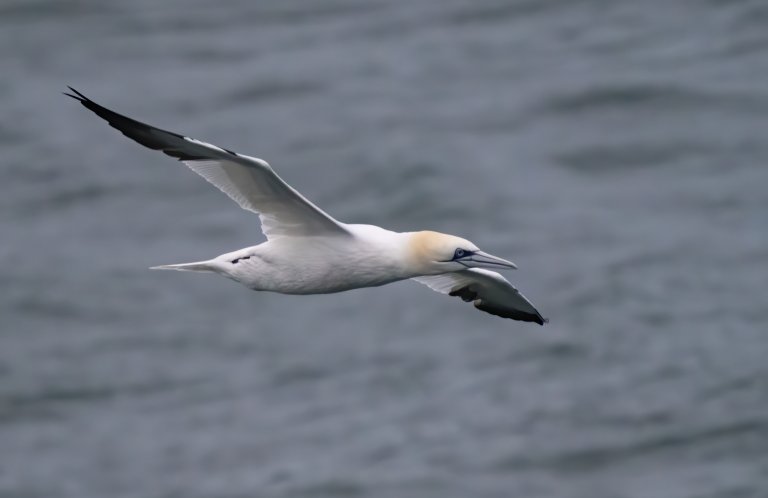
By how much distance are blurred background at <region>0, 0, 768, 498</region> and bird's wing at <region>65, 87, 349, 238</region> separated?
11.3 m

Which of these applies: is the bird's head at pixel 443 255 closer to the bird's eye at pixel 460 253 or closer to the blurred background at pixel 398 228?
the bird's eye at pixel 460 253

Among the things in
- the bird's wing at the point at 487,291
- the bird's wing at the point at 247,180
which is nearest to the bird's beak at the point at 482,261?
the bird's wing at the point at 487,291

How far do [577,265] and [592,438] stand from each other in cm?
412

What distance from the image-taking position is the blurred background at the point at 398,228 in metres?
23.8

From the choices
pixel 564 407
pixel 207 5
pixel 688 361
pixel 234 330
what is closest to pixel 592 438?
pixel 564 407

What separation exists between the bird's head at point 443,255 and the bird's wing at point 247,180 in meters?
0.59

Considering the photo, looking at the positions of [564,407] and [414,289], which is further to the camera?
[414,289]

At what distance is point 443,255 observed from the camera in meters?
11.8

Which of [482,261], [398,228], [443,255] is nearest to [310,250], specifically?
[443,255]

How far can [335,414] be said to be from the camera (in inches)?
974

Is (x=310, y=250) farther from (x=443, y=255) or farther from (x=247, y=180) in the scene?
(x=443, y=255)

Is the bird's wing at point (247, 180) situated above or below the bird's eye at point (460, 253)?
above

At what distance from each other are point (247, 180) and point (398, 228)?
15.8 meters

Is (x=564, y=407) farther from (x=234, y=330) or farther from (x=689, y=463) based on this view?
(x=234, y=330)
